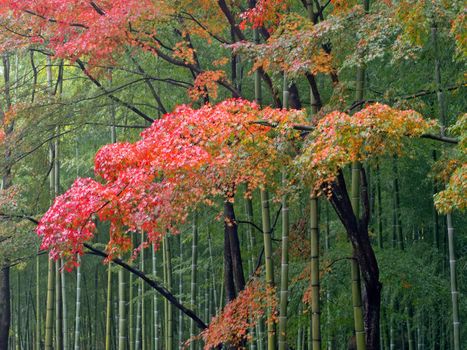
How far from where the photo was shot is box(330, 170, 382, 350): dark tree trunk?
20.4 feet

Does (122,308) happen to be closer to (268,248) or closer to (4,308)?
(268,248)

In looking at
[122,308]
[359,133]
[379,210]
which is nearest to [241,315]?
[122,308]

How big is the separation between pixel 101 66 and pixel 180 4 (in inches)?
41.0

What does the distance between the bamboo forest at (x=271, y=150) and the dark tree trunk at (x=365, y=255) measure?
0.02 metres

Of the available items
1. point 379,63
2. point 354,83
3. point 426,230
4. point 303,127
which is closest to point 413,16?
point 303,127

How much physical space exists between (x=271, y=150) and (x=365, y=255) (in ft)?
5.85

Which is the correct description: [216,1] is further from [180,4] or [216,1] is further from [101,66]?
[101,66]

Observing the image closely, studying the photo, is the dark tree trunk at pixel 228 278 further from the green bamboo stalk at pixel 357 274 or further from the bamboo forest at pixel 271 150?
the green bamboo stalk at pixel 357 274

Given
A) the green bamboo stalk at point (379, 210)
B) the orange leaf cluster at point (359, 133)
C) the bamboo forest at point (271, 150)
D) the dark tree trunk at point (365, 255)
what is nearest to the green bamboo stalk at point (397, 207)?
the bamboo forest at point (271, 150)

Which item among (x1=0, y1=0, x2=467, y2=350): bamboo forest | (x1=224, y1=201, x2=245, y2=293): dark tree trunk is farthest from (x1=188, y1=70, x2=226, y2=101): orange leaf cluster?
(x1=224, y1=201, x2=245, y2=293): dark tree trunk

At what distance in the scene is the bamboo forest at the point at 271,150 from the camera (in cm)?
491

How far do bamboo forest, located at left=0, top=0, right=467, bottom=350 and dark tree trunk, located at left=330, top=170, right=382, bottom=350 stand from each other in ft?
0.05

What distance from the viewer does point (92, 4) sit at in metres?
6.86

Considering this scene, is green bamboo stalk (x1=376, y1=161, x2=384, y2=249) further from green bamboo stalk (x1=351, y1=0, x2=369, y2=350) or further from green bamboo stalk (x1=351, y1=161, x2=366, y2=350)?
green bamboo stalk (x1=351, y1=161, x2=366, y2=350)
